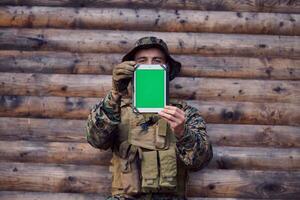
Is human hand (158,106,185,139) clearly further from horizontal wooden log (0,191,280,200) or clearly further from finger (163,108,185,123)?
horizontal wooden log (0,191,280,200)

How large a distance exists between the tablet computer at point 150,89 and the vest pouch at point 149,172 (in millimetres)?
433

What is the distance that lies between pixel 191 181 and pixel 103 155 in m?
0.72

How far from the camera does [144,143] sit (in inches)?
151

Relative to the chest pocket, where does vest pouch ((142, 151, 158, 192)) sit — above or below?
below

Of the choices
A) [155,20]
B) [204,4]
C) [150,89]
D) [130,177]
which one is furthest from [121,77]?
[204,4]

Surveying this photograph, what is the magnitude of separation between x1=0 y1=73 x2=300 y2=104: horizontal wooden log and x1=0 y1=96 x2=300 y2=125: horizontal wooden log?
0.07m

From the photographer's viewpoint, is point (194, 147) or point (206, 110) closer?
point (194, 147)

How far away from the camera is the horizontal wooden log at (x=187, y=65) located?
4602 millimetres

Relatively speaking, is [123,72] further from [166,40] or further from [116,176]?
[166,40]

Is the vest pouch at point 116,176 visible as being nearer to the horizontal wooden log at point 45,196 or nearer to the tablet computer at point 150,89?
the horizontal wooden log at point 45,196

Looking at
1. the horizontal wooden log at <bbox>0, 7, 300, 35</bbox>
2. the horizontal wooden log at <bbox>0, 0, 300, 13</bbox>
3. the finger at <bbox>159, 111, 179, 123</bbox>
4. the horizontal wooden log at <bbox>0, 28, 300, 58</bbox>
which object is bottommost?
the finger at <bbox>159, 111, 179, 123</bbox>

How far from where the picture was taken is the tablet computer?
3.46 m

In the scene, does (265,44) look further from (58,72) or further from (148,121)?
(58,72)

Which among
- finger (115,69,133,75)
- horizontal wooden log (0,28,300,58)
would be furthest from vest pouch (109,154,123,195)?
horizontal wooden log (0,28,300,58)
